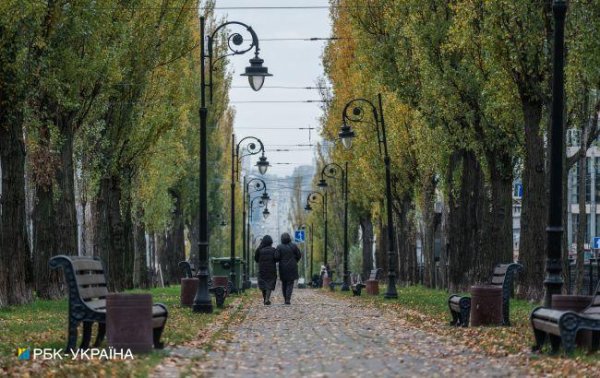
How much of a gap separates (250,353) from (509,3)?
1441cm

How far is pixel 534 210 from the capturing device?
97.3 ft

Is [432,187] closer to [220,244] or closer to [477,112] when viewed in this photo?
[477,112]

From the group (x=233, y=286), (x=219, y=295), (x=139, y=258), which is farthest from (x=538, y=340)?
(x=139, y=258)

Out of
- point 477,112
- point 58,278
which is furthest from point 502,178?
point 58,278

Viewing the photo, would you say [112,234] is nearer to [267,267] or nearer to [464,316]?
[267,267]

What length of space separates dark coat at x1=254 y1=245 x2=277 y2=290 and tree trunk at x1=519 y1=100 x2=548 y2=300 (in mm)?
7932

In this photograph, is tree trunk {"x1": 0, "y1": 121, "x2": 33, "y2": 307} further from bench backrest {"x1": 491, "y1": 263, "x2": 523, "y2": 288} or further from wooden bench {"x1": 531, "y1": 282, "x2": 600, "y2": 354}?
wooden bench {"x1": 531, "y1": 282, "x2": 600, "y2": 354}

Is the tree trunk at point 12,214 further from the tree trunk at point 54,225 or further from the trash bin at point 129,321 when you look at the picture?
the trash bin at point 129,321

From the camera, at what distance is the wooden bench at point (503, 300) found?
20.5 m

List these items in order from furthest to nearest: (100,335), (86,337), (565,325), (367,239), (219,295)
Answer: (367,239)
(219,295)
(100,335)
(86,337)
(565,325)

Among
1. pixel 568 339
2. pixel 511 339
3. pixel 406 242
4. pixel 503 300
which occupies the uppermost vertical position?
pixel 406 242

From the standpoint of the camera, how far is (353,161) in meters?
64.4

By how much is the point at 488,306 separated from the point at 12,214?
12.1 meters

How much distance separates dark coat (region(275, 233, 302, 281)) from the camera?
36.5 m
